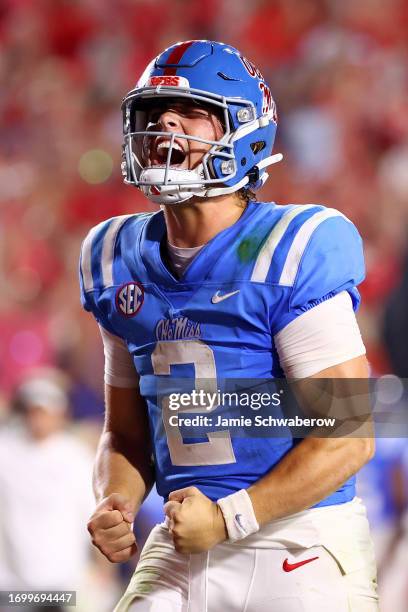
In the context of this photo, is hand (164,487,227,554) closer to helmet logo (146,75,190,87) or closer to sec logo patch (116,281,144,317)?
sec logo patch (116,281,144,317)

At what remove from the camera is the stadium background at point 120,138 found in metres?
3.84

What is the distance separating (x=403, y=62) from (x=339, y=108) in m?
0.37

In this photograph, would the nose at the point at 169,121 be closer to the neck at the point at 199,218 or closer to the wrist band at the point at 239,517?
the neck at the point at 199,218

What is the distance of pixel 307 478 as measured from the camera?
4.99 feet

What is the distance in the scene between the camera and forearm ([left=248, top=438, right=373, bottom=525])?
1.52 metres

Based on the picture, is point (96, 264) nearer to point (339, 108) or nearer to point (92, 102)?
point (339, 108)

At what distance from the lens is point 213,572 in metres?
1.61

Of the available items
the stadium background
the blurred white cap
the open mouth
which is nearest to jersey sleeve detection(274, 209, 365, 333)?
the open mouth

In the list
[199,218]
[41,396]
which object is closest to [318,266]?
[199,218]

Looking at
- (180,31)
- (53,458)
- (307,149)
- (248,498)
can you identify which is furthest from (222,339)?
(180,31)

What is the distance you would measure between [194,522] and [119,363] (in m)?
0.43

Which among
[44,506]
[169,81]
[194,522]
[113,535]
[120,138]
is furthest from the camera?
[120,138]

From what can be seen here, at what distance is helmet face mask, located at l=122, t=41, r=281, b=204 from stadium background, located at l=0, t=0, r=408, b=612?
1.84 meters

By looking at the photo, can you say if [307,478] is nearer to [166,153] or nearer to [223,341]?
[223,341]
